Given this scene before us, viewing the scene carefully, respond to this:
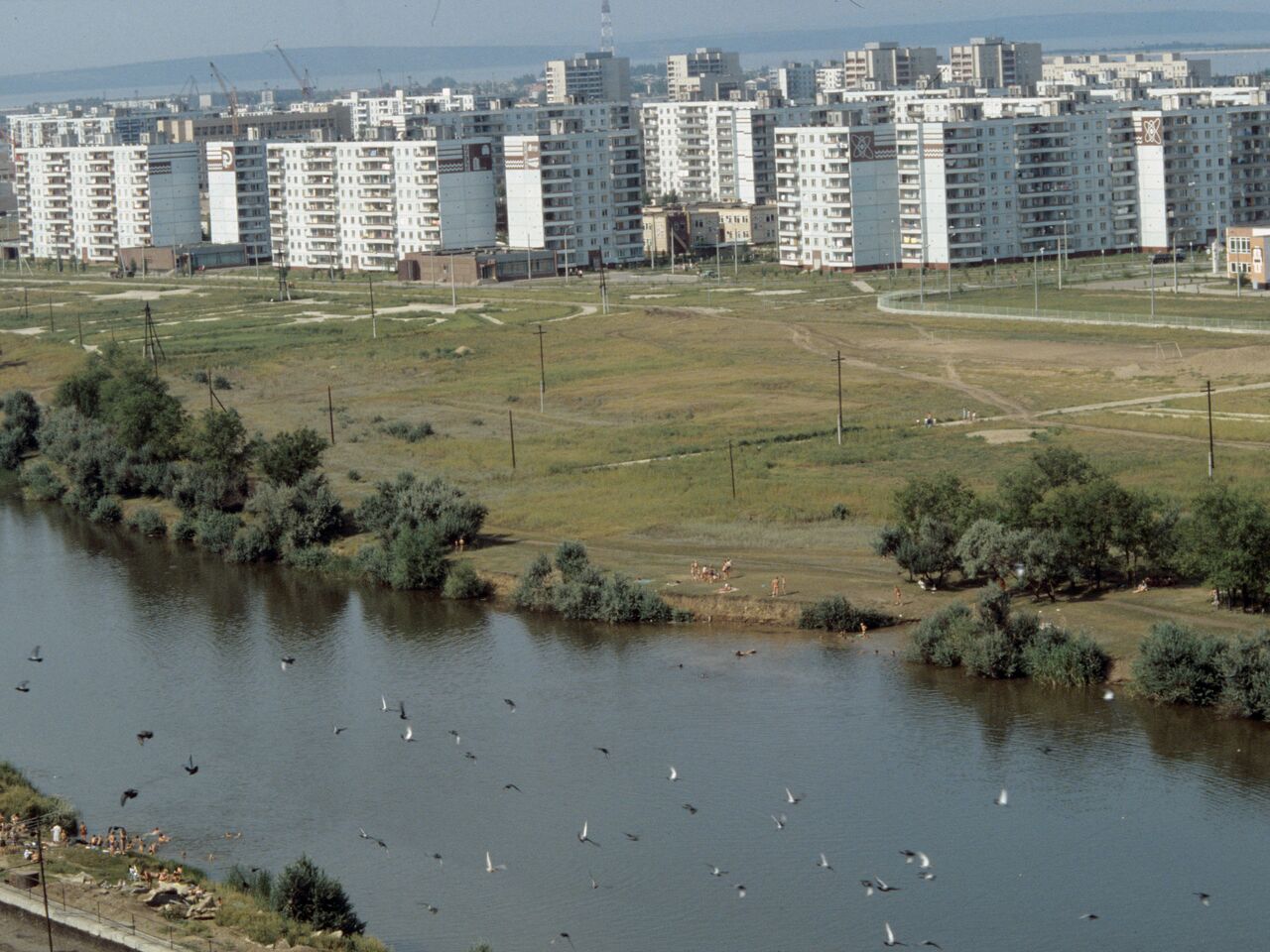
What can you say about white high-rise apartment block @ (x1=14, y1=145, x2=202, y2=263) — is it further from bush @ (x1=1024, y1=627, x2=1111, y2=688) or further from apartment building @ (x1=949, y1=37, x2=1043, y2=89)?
bush @ (x1=1024, y1=627, x2=1111, y2=688)

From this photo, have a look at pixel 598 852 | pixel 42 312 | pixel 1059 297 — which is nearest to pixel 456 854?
pixel 598 852

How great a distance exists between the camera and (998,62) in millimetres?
136625

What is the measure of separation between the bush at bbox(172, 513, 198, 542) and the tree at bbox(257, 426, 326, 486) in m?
1.44

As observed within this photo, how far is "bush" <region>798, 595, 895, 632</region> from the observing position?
25.6 m

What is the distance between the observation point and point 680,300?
63219 millimetres

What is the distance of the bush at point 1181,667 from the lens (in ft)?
71.6

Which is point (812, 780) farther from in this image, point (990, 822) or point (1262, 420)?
point (1262, 420)

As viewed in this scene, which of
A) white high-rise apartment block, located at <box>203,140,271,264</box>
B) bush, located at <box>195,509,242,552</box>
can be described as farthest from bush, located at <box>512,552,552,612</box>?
white high-rise apartment block, located at <box>203,140,271,264</box>

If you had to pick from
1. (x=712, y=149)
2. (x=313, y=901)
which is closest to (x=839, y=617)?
(x=313, y=901)

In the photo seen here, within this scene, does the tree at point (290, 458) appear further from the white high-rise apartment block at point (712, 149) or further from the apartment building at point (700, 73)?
the apartment building at point (700, 73)

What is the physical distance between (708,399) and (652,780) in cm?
2293

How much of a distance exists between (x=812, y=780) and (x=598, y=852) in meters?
2.56

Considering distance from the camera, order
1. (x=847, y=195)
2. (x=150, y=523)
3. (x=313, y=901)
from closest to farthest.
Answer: (x=313, y=901) → (x=150, y=523) → (x=847, y=195)

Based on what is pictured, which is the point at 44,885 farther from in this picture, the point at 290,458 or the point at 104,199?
the point at 104,199
